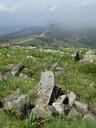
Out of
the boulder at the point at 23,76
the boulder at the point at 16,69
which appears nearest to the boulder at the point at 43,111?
the boulder at the point at 23,76

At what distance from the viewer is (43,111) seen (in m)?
13.1

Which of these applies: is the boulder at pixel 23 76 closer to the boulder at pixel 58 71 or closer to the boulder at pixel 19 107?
the boulder at pixel 58 71

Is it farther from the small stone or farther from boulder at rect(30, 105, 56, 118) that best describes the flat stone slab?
boulder at rect(30, 105, 56, 118)

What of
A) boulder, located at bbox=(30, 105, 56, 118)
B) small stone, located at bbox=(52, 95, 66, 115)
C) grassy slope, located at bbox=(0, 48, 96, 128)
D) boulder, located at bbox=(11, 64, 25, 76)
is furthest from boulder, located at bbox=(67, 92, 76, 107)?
boulder, located at bbox=(11, 64, 25, 76)

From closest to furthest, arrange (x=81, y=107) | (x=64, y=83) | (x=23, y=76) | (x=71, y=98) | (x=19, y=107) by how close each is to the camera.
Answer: (x=19, y=107)
(x=81, y=107)
(x=71, y=98)
(x=64, y=83)
(x=23, y=76)

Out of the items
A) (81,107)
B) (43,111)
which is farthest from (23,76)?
(43,111)

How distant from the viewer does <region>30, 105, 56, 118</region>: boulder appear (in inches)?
506

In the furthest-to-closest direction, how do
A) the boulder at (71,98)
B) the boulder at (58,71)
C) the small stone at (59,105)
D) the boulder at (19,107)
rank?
the boulder at (58,71)
the boulder at (71,98)
the small stone at (59,105)
the boulder at (19,107)

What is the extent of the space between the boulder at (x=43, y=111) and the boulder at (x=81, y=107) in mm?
1138

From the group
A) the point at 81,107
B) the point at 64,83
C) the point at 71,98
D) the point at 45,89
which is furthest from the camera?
the point at 64,83

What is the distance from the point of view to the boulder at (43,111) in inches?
506

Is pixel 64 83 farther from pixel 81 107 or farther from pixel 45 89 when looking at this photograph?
pixel 81 107

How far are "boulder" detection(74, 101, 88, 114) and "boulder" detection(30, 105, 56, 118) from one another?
3.73 ft

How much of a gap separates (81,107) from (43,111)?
6.58 ft
